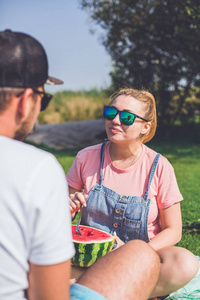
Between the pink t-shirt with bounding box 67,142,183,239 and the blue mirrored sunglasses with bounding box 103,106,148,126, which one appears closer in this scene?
the pink t-shirt with bounding box 67,142,183,239

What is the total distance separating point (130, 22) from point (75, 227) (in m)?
13.2

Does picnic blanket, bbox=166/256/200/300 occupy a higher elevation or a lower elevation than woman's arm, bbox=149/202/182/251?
lower

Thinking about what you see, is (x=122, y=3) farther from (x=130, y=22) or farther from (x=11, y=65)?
(x=11, y=65)

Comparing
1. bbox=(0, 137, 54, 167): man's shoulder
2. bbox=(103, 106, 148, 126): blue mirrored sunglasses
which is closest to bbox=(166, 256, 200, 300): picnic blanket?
bbox=(103, 106, 148, 126): blue mirrored sunglasses

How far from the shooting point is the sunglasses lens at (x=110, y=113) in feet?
10.6

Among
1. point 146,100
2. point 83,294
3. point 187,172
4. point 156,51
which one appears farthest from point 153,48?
point 83,294

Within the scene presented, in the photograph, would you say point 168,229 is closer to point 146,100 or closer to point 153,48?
point 146,100

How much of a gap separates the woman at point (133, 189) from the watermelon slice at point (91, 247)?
0.20 metres

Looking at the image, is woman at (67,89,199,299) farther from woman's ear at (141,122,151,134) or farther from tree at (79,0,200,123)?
tree at (79,0,200,123)

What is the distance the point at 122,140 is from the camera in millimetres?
3188

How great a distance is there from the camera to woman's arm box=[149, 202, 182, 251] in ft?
9.51

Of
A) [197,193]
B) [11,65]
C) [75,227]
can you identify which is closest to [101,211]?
[75,227]

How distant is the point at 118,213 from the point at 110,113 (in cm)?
88

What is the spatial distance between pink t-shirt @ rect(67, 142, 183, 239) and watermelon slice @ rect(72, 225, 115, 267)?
43 cm
